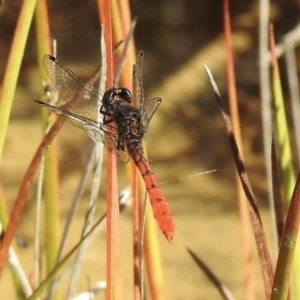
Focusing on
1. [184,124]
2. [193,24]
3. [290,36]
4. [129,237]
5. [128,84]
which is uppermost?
[193,24]

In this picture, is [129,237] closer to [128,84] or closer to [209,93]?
[209,93]

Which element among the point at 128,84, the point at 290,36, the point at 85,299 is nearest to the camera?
the point at 128,84

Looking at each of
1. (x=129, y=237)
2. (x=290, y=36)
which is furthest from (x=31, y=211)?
(x=290, y=36)

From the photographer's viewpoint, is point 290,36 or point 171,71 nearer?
point 290,36

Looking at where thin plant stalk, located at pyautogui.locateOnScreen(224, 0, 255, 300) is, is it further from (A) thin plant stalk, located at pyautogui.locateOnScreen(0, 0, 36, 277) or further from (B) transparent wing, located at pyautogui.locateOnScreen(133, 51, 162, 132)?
(A) thin plant stalk, located at pyautogui.locateOnScreen(0, 0, 36, 277)

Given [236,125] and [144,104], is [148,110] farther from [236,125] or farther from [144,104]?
[236,125]

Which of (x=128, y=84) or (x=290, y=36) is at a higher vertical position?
(x=290, y=36)
